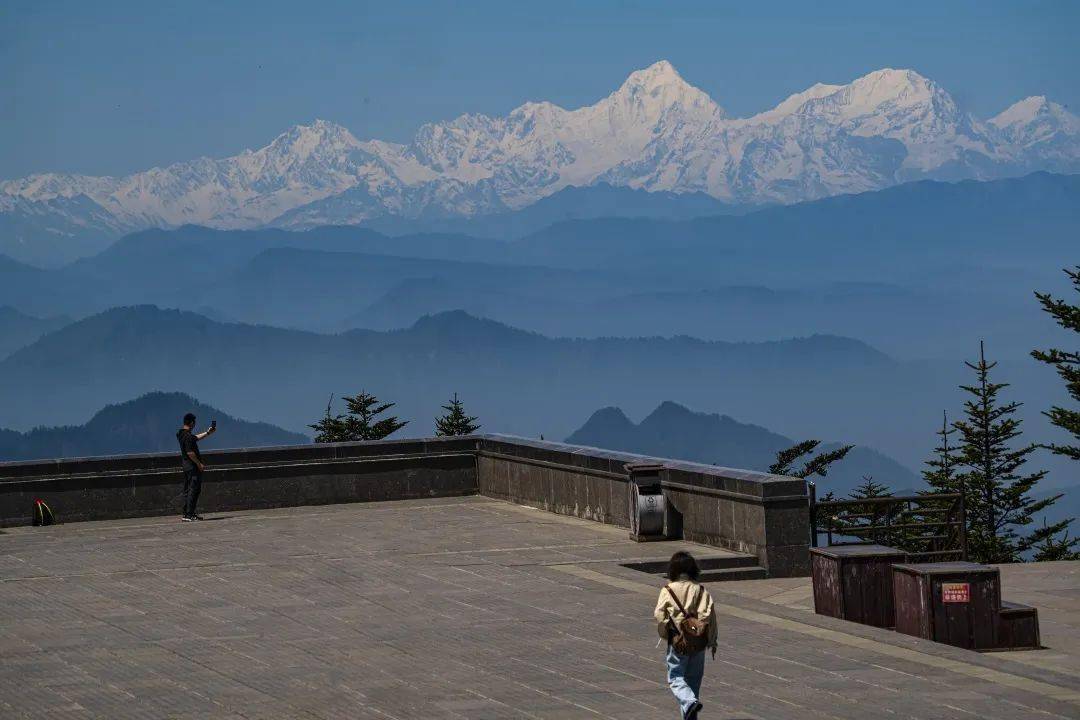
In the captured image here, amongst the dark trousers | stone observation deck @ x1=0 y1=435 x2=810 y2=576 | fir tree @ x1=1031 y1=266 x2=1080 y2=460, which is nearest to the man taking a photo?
the dark trousers

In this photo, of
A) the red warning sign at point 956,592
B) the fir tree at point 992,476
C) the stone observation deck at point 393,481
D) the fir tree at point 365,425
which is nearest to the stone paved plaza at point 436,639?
the red warning sign at point 956,592

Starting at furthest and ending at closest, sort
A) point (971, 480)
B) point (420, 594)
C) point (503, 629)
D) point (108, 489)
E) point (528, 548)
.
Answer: point (971, 480) → point (108, 489) → point (528, 548) → point (420, 594) → point (503, 629)

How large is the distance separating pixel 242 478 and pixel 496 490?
3.93m

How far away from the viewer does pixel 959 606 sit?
50.9 ft

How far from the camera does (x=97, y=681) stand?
1348cm

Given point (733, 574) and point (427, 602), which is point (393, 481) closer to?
point (733, 574)

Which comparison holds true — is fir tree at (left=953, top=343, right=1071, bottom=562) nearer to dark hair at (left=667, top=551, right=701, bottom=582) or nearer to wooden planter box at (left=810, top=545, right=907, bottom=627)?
wooden planter box at (left=810, top=545, right=907, bottom=627)

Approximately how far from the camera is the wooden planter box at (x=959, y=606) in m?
15.5

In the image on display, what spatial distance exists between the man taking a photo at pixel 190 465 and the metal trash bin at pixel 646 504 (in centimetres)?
628

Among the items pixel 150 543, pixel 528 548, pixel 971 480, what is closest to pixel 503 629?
pixel 528 548

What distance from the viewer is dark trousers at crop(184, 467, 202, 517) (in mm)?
24172

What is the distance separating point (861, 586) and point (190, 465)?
1113 cm

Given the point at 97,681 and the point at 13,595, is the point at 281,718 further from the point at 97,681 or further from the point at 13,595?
the point at 13,595

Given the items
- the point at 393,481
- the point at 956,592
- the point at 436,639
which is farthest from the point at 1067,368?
the point at 436,639
